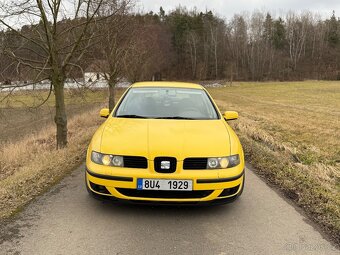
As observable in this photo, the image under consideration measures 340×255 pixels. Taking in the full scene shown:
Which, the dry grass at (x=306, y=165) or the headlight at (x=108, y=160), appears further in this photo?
the dry grass at (x=306, y=165)

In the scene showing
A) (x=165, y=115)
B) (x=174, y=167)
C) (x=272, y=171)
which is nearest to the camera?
(x=174, y=167)

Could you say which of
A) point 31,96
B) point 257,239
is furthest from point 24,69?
point 257,239

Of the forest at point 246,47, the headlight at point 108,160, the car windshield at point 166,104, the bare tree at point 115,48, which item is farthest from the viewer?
the forest at point 246,47

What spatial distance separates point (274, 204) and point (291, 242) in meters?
1.08

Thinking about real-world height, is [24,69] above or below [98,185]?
above

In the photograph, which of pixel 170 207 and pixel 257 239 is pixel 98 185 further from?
pixel 257 239

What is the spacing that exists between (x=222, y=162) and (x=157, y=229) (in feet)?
3.45

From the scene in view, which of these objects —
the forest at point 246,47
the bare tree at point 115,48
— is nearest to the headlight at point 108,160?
the bare tree at point 115,48

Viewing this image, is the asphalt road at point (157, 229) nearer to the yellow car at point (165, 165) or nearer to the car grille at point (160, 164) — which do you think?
the yellow car at point (165, 165)

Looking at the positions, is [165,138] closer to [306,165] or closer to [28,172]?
[28,172]

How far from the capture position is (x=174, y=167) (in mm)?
3963

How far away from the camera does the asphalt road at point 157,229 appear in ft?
11.1

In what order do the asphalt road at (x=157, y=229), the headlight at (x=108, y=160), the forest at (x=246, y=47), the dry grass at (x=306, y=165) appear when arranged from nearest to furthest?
the asphalt road at (x=157, y=229), the headlight at (x=108, y=160), the dry grass at (x=306, y=165), the forest at (x=246, y=47)

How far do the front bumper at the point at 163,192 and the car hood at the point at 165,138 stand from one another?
249 mm
